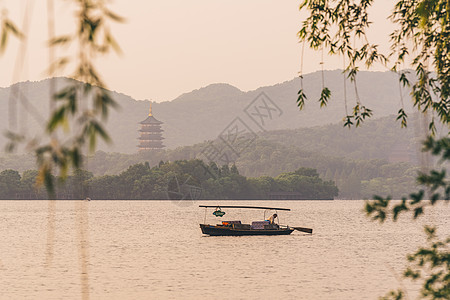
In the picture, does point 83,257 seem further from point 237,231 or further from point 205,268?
point 237,231

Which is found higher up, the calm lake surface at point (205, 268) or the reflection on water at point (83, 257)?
the reflection on water at point (83, 257)

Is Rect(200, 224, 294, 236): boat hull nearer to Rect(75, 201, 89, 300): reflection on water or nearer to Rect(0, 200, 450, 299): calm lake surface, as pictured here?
Rect(0, 200, 450, 299): calm lake surface

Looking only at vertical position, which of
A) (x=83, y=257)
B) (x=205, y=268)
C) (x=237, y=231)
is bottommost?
(x=205, y=268)

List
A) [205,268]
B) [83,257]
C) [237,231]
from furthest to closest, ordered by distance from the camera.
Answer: [237,231], [205,268], [83,257]

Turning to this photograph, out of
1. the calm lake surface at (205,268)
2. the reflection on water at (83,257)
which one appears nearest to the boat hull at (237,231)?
the calm lake surface at (205,268)

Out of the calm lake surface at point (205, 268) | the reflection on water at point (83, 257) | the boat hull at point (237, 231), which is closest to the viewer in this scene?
the reflection on water at point (83, 257)

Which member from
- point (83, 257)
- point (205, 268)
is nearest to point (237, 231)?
point (205, 268)

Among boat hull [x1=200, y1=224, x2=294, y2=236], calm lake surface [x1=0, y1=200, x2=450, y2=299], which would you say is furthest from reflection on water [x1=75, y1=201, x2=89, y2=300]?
boat hull [x1=200, y1=224, x2=294, y2=236]

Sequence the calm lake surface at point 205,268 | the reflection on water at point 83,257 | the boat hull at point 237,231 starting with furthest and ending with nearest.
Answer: the boat hull at point 237,231 < the calm lake surface at point 205,268 < the reflection on water at point 83,257

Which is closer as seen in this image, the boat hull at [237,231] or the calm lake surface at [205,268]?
the calm lake surface at [205,268]

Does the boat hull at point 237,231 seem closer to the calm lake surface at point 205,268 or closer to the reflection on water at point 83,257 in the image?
the calm lake surface at point 205,268

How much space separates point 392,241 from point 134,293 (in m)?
47.6

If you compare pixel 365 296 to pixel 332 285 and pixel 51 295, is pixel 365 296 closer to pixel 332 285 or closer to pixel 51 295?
pixel 332 285

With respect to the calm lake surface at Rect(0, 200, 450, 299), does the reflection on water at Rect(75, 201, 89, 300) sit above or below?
above
